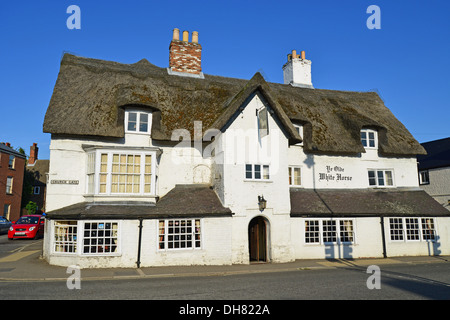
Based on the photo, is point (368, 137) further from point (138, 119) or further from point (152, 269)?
point (152, 269)

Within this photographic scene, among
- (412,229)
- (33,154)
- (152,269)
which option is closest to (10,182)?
(33,154)

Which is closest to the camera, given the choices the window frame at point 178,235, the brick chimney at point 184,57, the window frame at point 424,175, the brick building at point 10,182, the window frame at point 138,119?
the window frame at point 178,235

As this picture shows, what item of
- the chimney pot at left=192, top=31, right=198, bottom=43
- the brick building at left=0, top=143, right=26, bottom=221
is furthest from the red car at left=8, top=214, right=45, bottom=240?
the chimney pot at left=192, top=31, right=198, bottom=43

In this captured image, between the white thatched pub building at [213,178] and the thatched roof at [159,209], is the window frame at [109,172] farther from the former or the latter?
the thatched roof at [159,209]

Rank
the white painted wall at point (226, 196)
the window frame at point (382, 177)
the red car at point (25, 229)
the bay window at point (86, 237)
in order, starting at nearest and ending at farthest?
the bay window at point (86, 237), the white painted wall at point (226, 196), the window frame at point (382, 177), the red car at point (25, 229)

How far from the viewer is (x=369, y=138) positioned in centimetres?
2034

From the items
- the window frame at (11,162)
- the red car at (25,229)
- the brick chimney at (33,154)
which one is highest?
the brick chimney at (33,154)

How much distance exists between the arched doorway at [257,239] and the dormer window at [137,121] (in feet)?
Result: 23.4

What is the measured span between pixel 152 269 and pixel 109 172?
4.85 meters

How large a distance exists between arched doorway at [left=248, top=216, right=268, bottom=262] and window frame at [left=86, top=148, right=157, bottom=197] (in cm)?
514

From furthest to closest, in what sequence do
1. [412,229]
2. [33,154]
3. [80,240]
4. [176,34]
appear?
[33,154] → [176,34] → [412,229] → [80,240]

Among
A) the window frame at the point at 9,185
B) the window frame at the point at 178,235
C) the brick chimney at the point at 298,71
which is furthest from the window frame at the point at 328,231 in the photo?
the window frame at the point at 9,185

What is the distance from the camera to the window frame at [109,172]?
14.9m

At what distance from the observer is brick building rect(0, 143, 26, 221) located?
1442 inches
